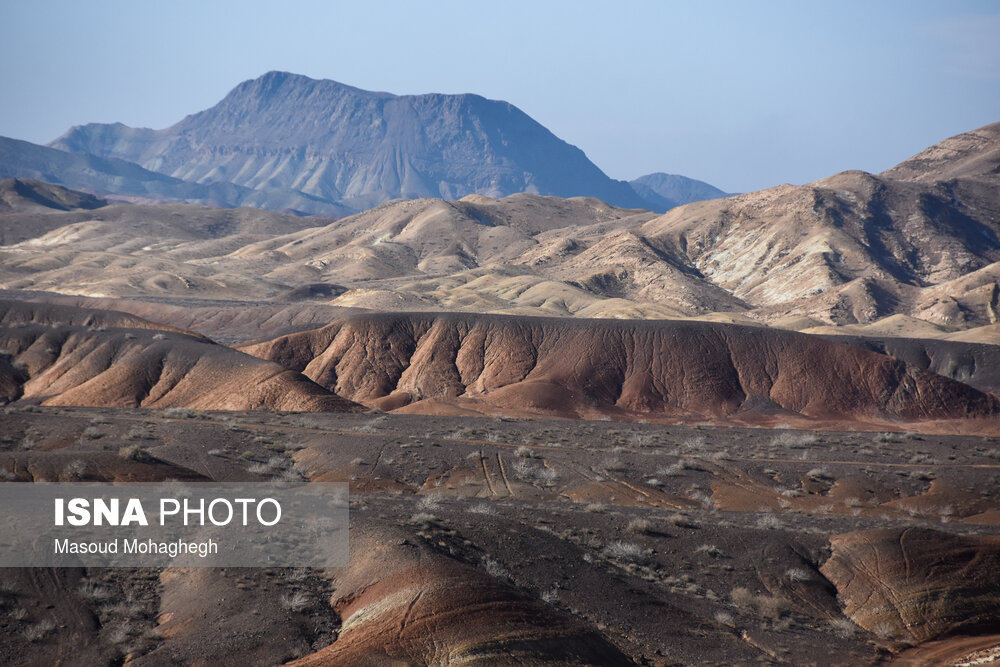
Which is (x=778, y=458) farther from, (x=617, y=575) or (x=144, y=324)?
(x=144, y=324)

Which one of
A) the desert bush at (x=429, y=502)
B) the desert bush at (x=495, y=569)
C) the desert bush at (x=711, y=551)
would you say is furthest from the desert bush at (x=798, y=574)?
the desert bush at (x=429, y=502)

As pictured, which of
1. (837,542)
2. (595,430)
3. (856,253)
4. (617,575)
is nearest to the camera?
(617,575)

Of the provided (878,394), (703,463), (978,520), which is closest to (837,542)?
(978,520)

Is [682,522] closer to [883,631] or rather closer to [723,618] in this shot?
[723,618]

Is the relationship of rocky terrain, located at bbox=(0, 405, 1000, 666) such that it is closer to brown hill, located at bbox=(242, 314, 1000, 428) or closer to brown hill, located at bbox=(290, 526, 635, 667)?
brown hill, located at bbox=(290, 526, 635, 667)

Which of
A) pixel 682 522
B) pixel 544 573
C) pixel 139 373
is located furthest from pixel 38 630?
pixel 139 373

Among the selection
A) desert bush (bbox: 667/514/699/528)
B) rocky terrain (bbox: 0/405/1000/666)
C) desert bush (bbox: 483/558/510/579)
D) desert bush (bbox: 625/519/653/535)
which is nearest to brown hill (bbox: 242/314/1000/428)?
rocky terrain (bbox: 0/405/1000/666)

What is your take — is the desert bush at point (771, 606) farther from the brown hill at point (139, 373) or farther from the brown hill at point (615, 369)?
the brown hill at point (615, 369)
